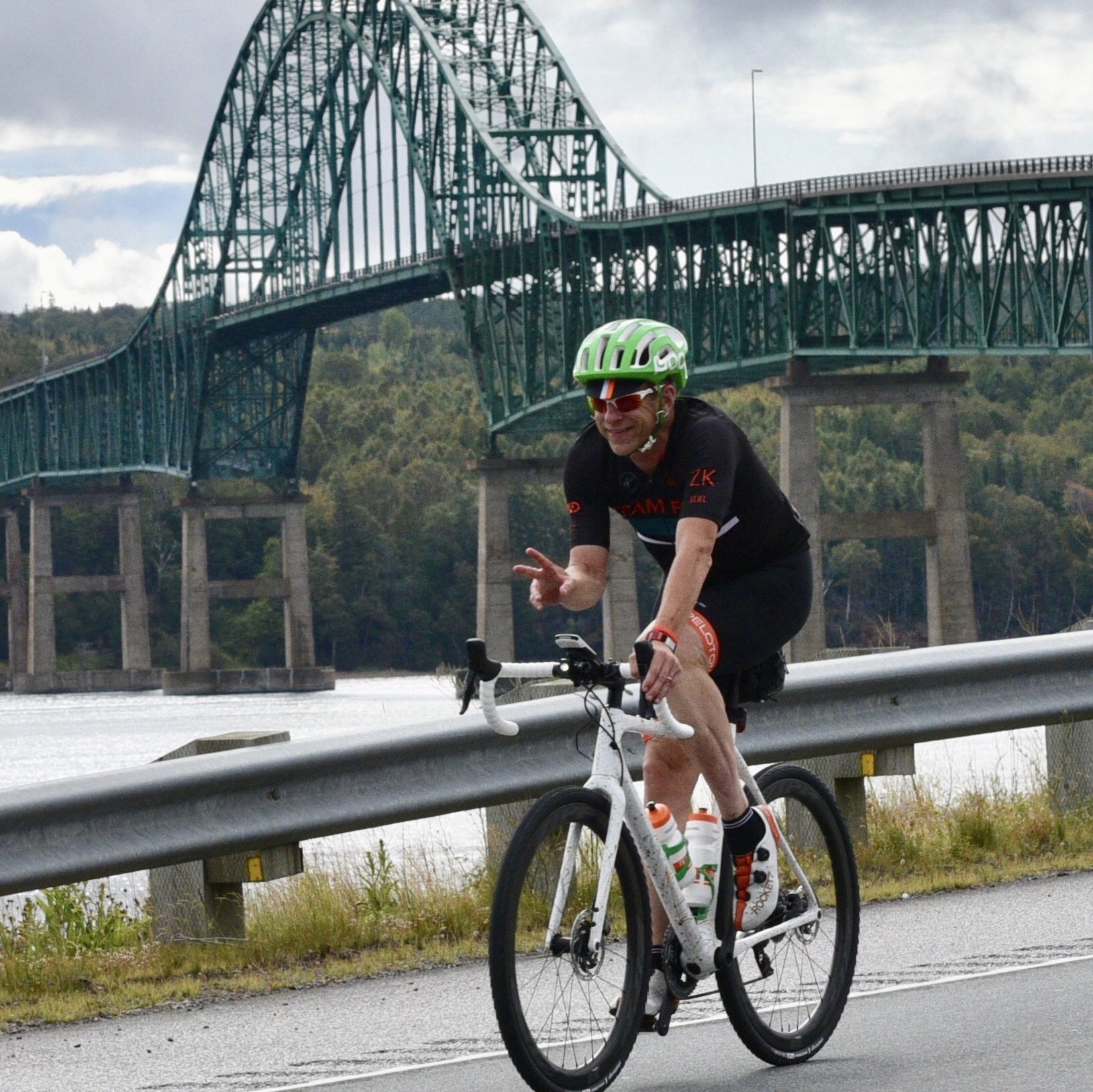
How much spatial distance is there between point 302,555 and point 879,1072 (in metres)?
88.2

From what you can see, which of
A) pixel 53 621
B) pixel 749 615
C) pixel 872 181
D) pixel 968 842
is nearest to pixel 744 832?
pixel 749 615

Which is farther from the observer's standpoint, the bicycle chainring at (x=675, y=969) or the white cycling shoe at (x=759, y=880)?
the white cycling shoe at (x=759, y=880)

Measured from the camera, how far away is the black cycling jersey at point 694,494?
16.1 ft

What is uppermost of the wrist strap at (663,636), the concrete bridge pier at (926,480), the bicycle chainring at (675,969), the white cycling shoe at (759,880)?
the concrete bridge pier at (926,480)

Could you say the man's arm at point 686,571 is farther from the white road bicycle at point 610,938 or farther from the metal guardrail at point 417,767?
the metal guardrail at point 417,767

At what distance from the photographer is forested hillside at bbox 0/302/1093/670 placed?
95062mm

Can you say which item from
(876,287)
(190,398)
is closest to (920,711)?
(876,287)

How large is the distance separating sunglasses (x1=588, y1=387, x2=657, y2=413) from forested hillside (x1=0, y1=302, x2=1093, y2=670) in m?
81.4

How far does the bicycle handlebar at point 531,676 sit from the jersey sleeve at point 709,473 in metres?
0.37

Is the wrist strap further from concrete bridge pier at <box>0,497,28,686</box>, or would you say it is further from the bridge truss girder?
concrete bridge pier at <box>0,497,28,686</box>

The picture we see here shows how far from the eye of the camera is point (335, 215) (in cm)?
8512

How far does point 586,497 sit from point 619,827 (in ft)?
2.58

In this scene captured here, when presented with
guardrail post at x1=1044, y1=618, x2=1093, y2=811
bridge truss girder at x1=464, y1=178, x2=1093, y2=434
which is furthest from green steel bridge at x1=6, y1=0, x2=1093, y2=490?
guardrail post at x1=1044, y1=618, x2=1093, y2=811

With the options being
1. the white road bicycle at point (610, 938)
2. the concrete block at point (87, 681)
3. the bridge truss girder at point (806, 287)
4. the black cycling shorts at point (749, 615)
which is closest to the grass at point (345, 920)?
the white road bicycle at point (610, 938)
